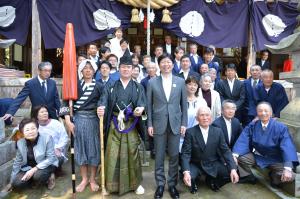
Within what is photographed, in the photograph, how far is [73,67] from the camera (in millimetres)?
4195

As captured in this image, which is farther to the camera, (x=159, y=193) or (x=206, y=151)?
(x=206, y=151)

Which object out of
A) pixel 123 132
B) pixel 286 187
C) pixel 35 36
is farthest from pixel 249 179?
pixel 35 36

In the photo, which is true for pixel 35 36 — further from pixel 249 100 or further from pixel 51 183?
pixel 249 100

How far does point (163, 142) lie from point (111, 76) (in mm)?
2022

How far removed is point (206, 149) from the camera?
452cm

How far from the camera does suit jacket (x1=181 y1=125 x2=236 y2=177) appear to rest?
450 centimetres

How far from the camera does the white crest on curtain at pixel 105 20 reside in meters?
9.26

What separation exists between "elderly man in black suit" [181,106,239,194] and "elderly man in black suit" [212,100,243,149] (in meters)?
0.47

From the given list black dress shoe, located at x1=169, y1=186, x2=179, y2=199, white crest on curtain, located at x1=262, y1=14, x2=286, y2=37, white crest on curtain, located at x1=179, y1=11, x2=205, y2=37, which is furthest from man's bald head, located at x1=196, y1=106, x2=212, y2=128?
white crest on curtain, located at x1=262, y1=14, x2=286, y2=37

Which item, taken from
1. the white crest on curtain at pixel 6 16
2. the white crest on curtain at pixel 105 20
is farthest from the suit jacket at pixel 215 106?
the white crest on curtain at pixel 6 16

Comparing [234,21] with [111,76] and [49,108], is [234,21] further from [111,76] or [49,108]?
[49,108]

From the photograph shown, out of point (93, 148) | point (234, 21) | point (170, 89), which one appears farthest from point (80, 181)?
point (234, 21)

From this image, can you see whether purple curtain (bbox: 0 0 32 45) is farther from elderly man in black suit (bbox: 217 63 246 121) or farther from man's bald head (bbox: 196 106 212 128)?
man's bald head (bbox: 196 106 212 128)

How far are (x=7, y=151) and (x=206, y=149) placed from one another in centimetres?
328
